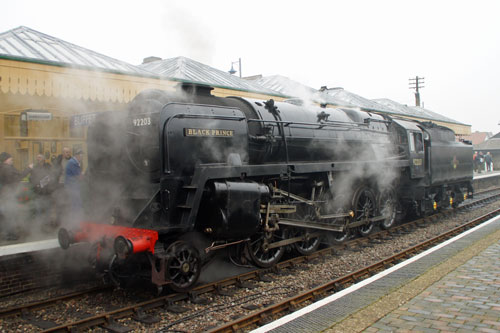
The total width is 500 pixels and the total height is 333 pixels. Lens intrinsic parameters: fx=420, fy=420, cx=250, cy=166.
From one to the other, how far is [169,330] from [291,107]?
16.0 feet

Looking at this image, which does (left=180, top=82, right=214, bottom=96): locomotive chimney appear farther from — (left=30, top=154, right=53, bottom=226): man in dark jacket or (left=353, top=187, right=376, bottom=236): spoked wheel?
(left=353, top=187, right=376, bottom=236): spoked wheel

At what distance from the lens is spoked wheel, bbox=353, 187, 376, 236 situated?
951cm

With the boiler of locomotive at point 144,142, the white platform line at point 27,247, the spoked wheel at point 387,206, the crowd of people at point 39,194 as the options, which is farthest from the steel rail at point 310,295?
the crowd of people at point 39,194

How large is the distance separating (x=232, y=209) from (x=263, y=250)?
144 centimetres

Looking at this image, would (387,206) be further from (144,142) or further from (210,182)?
(144,142)

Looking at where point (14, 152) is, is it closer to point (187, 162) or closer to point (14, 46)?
point (14, 46)

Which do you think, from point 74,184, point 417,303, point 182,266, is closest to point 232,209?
point 182,266

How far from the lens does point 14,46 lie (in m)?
8.49

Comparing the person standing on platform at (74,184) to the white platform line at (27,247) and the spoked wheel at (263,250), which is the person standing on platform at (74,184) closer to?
the white platform line at (27,247)

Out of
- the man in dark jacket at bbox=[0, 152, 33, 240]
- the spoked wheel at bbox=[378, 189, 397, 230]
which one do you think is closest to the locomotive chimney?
the man in dark jacket at bbox=[0, 152, 33, 240]

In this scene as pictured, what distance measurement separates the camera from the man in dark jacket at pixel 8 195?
7.45m

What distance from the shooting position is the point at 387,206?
10.7 m

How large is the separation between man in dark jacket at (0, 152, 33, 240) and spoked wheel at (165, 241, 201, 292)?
3.74m

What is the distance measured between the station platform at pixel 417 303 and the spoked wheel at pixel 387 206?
150 inches
